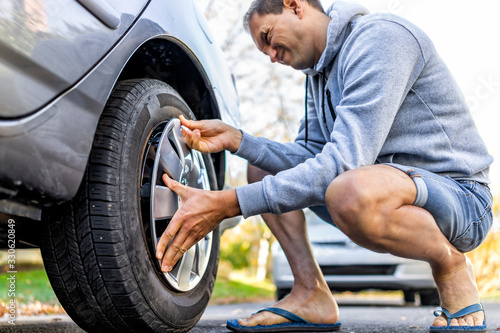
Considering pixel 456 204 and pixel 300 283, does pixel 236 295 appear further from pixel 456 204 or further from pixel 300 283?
pixel 456 204

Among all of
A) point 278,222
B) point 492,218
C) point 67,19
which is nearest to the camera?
point 67,19

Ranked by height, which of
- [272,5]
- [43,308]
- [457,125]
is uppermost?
[272,5]

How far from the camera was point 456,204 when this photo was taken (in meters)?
1.62

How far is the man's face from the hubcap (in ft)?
1.79

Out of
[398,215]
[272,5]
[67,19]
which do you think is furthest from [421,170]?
[67,19]

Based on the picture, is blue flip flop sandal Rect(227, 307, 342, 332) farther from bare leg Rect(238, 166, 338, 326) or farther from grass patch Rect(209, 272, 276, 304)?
grass patch Rect(209, 272, 276, 304)

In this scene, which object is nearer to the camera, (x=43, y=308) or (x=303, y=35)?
(x=303, y=35)

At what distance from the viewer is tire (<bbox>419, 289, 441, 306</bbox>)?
17.1 feet

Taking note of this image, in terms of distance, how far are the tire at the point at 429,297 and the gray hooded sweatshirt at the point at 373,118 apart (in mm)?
3781

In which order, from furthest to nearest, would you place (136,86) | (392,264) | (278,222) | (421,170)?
(392,264), (278,222), (421,170), (136,86)

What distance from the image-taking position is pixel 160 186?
1486 millimetres

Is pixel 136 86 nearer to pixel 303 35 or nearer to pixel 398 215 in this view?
pixel 303 35

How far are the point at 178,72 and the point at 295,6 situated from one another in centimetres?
51

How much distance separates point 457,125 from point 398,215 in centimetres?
44
